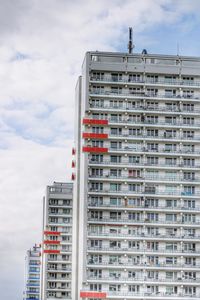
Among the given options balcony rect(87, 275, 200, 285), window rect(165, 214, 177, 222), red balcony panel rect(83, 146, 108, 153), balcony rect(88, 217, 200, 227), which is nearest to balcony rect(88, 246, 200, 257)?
balcony rect(87, 275, 200, 285)

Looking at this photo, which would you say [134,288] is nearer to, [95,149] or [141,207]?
[141,207]

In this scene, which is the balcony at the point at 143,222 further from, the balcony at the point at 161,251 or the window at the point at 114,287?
the window at the point at 114,287

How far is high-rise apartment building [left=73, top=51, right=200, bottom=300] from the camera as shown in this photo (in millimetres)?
86250

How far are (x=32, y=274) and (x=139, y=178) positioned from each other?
10482 cm

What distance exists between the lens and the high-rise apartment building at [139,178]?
86250mm

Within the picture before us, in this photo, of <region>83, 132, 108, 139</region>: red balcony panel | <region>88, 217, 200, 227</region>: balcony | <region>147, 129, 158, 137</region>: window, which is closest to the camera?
<region>88, 217, 200, 227</region>: balcony

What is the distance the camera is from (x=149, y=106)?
9138 cm

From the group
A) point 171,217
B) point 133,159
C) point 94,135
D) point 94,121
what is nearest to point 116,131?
point 94,135

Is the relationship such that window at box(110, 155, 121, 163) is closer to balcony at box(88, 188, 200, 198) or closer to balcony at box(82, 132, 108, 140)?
balcony at box(82, 132, 108, 140)

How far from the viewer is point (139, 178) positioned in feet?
293

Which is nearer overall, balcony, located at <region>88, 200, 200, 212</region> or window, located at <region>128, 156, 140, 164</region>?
balcony, located at <region>88, 200, 200, 212</region>

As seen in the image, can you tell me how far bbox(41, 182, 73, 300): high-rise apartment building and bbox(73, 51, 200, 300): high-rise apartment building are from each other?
3540 cm

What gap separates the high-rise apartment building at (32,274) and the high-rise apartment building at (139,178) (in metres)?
93.7

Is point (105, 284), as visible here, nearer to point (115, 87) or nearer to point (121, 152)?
point (121, 152)
